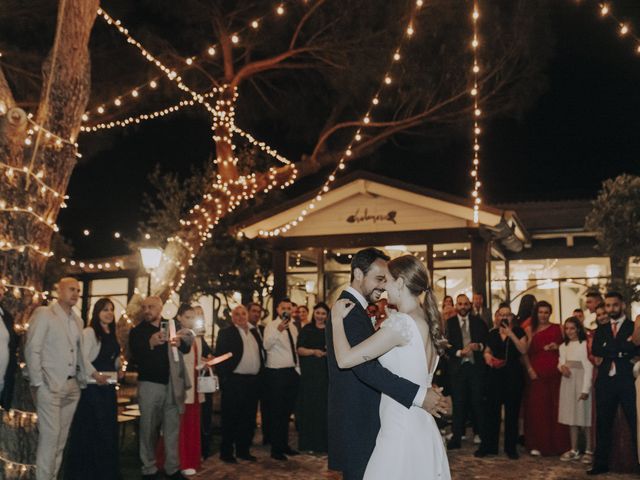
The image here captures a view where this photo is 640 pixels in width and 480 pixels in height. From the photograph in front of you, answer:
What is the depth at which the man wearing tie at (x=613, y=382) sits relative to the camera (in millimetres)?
8289

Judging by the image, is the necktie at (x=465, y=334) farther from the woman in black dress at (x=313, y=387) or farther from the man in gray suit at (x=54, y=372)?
the man in gray suit at (x=54, y=372)

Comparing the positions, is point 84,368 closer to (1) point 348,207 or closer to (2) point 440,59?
(1) point 348,207

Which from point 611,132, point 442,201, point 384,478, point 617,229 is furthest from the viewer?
point 611,132

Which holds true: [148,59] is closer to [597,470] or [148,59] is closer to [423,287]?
[597,470]

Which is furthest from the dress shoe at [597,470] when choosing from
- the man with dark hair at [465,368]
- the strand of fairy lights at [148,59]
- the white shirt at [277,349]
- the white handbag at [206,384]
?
the strand of fairy lights at [148,59]

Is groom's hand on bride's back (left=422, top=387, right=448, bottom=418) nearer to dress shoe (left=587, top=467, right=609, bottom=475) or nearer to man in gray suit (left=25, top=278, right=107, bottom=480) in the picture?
man in gray suit (left=25, top=278, right=107, bottom=480)

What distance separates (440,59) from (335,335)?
1253 centimetres

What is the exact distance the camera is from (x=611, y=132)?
84.5 feet

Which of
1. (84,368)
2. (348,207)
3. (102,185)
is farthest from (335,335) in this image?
(102,185)

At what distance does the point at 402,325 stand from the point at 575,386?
634 centimetres

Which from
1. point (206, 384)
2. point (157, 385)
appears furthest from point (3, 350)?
point (206, 384)

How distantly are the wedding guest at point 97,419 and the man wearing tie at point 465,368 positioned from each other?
4.31 metres

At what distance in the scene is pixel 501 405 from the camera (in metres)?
9.49

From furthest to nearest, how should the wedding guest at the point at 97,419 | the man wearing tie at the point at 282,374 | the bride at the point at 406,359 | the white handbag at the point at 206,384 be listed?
the man wearing tie at the point at 282,374
the white handbag at the point at 206,384
the wedding guest at the point at 97,419
the bride at the point at 406,359
